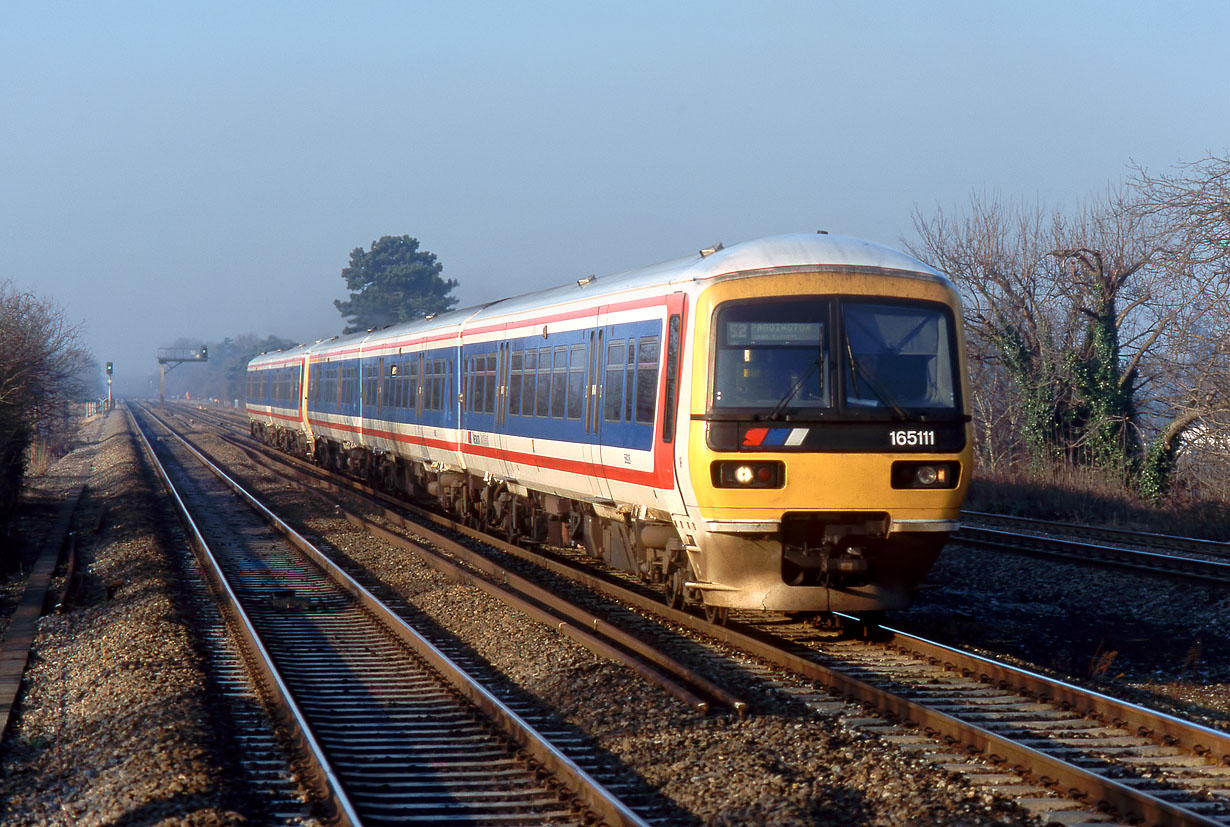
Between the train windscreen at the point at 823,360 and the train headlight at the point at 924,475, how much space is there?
389mm

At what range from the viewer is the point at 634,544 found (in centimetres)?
1123

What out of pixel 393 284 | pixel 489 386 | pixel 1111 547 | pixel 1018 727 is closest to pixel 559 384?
pixel 489 386

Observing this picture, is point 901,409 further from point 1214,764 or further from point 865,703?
point 1214,764

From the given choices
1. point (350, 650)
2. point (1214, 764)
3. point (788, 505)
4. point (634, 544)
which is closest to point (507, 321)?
point (634, 544)

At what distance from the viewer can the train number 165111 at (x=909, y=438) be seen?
891cm

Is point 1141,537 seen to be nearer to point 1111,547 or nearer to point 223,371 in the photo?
point 1111,547

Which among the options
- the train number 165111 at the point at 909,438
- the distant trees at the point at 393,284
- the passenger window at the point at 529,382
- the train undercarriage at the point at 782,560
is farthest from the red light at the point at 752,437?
the distant trees at the point at 393,284

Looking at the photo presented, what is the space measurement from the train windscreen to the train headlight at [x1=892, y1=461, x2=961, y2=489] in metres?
0.39

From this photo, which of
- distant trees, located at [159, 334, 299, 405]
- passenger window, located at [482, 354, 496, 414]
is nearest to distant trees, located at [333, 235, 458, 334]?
distant trees, located at [159, 334, 299, 405]

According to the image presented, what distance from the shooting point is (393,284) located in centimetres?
7475

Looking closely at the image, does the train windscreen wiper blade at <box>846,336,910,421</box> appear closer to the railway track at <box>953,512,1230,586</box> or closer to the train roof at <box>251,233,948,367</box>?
the train roof at <box>251,233,948,367</box>

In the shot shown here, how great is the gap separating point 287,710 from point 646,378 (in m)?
3.93

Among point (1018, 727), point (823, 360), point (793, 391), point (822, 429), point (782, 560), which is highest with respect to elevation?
point (823, 360)

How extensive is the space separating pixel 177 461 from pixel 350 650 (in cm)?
2702
